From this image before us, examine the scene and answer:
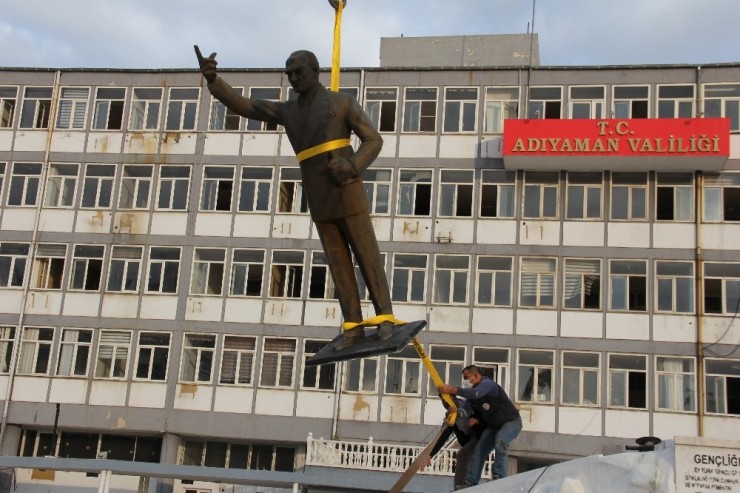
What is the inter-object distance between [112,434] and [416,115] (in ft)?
53.6

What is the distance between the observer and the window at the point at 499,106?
121 feet

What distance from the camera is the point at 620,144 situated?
34531mm

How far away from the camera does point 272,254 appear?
3691 cm

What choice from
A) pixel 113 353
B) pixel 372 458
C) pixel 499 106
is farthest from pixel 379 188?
pixel 113 353

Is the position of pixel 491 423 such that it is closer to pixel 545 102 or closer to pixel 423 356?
pixel 423 356

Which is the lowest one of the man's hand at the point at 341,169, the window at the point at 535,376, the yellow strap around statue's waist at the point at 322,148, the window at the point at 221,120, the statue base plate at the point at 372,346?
the statue base plate at the point at 372,346

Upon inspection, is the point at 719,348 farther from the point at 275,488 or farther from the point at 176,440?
the point at 176,440

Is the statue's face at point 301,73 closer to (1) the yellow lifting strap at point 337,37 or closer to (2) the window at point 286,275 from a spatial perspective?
(1) the yellow lifting strap at point 337,37

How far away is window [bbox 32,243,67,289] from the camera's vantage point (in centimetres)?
3797

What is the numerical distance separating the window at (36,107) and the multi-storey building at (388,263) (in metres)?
0.09

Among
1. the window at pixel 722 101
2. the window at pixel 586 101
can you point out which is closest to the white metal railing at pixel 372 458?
the window at pixel 586 101

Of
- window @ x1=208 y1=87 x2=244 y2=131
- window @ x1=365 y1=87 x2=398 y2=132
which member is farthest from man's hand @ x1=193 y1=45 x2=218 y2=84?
window @ x1=208 y1=87 x2=244 y2=131

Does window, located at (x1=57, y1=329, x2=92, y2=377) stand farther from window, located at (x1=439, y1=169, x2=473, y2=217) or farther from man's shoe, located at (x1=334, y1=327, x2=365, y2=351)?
man's shoe, located at (x1=334, y1=327, x2=365, y2=351)

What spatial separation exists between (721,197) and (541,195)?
20.3 ft
